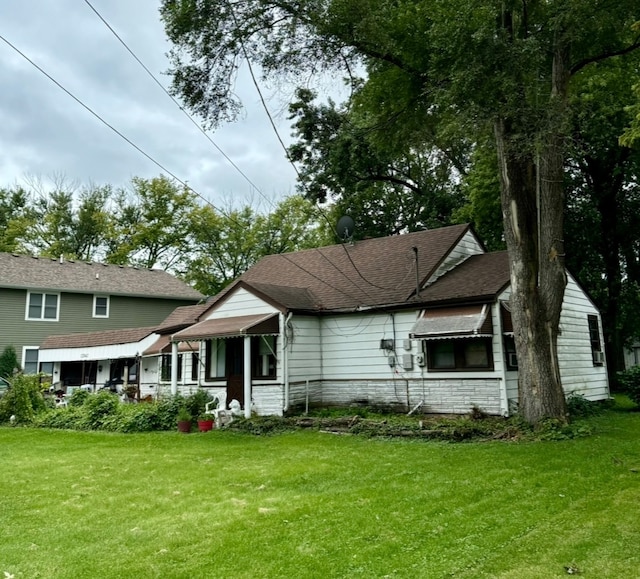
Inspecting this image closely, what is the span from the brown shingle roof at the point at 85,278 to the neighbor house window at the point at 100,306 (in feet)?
1.98

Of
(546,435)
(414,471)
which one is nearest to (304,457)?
(414,471)

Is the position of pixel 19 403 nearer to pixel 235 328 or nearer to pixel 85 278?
pixel 235 328

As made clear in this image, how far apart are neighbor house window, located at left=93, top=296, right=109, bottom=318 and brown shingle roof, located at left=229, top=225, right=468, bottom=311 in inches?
448

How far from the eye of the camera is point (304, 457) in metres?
9.09

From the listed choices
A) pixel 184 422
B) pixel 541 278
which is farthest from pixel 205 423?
pixel 541 278

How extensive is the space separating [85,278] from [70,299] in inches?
58.2

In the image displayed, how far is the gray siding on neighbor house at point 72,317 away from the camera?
79.5ft

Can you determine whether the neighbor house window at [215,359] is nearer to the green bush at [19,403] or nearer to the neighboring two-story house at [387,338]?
the neighboring two-story house at [387,338]

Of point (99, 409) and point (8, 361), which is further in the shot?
point (8, 361)

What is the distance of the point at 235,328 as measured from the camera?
1355 cm

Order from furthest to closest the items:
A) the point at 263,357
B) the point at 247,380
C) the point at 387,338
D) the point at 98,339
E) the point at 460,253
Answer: the point at 98,339 < the point at 460,253 < the point at 263,357 < the point at 387,338 < the point at 247,380

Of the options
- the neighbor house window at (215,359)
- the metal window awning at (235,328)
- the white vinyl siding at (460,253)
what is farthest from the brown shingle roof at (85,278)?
the white vinyl siding at (460,253)

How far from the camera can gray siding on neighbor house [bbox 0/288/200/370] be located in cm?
2422

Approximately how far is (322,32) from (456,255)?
7.61m
